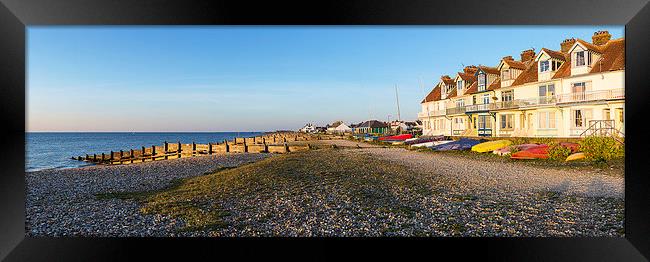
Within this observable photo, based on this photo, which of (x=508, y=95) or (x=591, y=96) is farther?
(x=508, y=95)

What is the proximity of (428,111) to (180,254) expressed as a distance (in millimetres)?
21564

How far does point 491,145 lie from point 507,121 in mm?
2917

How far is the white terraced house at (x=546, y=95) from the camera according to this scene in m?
13.4

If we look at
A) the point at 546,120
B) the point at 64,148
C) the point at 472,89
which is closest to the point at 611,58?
the point at 546,120

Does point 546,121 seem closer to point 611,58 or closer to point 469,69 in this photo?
point 611,58

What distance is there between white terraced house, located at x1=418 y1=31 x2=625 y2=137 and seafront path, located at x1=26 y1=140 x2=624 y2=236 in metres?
4.77

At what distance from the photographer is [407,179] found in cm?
954

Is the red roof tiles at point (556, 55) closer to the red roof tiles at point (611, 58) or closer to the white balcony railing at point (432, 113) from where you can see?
the red roof tiles at point (611, 58)

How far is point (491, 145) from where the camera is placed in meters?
15.4

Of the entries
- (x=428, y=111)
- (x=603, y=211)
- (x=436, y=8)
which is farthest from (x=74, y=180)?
(x=428, y=111)

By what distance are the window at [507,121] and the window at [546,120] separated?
1.48 metres

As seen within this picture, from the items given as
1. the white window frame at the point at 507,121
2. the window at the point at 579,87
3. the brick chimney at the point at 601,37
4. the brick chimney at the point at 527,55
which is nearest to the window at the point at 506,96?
the white window frame at the point at 507,121

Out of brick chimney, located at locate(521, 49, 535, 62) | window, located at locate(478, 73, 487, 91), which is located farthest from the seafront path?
brick chimney, located at locate(521, 49, 535, 62)

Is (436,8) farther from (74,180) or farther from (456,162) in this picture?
(74,180)
